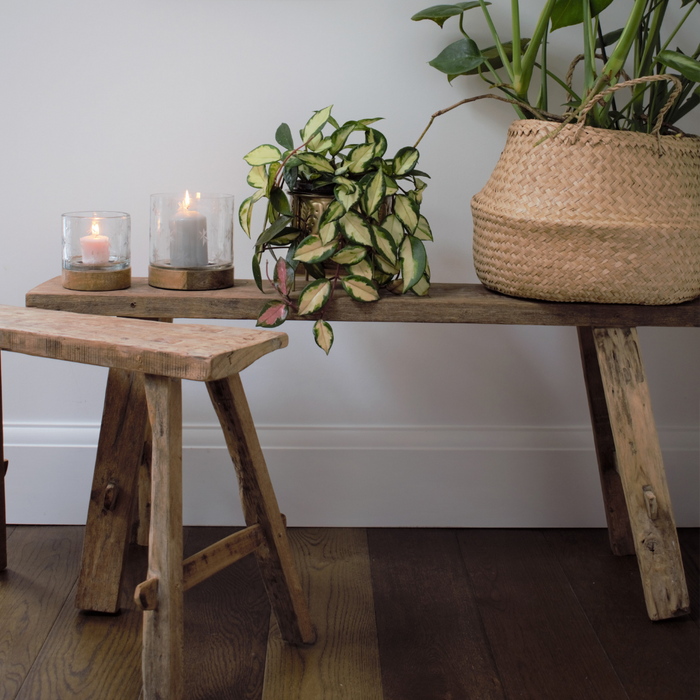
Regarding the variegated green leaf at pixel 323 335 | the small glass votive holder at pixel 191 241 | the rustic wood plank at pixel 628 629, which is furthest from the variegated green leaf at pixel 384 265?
the rustic wood plank at pixel 628 629

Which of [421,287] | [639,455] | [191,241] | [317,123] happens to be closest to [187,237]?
[191,241]

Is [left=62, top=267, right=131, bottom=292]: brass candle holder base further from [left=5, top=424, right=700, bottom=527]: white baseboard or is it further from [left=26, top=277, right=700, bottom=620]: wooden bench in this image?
[left=5, top=424, right=700, bottom=527]: white baseboard

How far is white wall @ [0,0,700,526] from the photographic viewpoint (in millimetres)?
1215

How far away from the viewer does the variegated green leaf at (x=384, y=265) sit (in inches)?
39.0

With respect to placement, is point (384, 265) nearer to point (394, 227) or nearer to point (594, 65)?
point (394, 227)

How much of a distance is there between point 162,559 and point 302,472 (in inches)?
23.7

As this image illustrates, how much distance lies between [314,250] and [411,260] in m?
0.14

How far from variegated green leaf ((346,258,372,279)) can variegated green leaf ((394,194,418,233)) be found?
82mm

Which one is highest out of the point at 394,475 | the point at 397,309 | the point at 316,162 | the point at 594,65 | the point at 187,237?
the point at 594,65

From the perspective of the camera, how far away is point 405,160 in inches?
39.0

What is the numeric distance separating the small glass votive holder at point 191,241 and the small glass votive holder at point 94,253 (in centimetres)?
5

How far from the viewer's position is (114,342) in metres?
0.75

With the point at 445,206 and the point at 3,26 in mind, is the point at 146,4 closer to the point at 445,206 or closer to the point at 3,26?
the point at 3,26

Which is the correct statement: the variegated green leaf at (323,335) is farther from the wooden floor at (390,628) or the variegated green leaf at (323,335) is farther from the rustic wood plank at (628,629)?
the rustic wood plank at (628,629)
